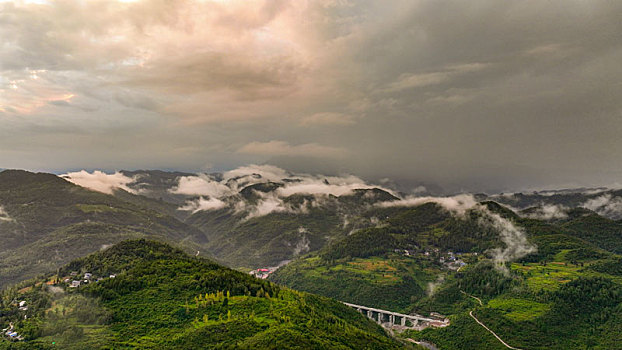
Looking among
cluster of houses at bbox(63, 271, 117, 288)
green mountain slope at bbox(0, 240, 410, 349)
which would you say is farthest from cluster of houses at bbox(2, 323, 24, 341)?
cluster of houses at bbox(63, 271, 117, 288)

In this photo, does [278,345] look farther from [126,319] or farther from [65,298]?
[65,298]

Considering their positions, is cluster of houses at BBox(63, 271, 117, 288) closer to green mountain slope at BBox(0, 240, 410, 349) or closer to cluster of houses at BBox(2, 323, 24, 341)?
green mountain slope at BBox(0, 240, 410, 349)

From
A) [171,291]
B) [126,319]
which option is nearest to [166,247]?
[171,291]

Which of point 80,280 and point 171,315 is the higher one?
point 80,280

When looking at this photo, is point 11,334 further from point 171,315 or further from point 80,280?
point 80,280

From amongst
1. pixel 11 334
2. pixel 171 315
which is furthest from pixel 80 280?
pixel 171 315

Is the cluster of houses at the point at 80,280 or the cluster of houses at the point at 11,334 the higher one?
the cluster of houses at the point at 80,280

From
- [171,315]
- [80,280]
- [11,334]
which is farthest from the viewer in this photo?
[80,280]

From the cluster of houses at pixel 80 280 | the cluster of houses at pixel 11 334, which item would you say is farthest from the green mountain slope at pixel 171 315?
the cluster of houses at pixel 80 280

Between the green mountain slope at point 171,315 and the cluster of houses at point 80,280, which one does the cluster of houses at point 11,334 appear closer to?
the green mountain slope at point 171,315
